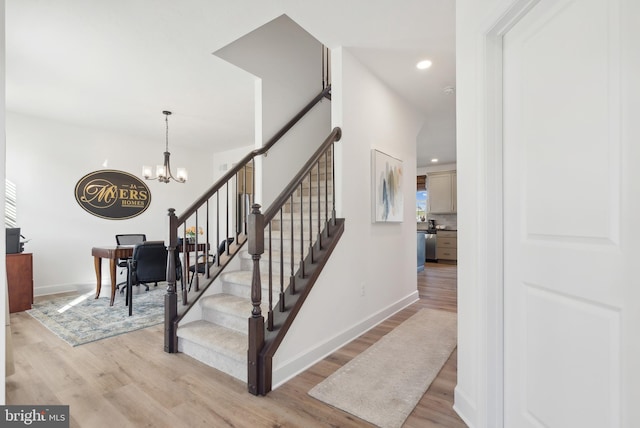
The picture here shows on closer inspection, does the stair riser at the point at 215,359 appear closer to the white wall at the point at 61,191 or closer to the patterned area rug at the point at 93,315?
the patterned area rug at the point at 93,315

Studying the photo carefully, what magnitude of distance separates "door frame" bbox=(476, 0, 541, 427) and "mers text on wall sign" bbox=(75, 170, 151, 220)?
5813 mm

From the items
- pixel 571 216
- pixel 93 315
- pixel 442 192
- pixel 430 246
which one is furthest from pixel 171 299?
pixel 442 192

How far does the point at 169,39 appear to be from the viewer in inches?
101

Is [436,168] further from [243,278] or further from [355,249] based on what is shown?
[243,278]

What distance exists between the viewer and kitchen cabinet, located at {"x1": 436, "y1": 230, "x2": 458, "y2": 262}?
7.93 meters

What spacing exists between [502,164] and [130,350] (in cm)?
303

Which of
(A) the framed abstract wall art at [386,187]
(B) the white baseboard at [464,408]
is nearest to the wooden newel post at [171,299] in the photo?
(A) the framed abstract wall art at [386,187]

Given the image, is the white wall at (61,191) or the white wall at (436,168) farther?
the white wall at (436,168)

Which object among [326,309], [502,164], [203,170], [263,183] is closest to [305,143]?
[263,183]

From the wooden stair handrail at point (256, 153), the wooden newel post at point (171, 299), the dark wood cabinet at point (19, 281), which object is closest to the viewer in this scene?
the wooden newel post at point (171, 299)

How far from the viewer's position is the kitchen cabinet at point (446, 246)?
26.0 feet

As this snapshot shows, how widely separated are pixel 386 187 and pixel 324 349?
1774 mm

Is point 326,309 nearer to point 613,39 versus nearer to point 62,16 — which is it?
point 613,39

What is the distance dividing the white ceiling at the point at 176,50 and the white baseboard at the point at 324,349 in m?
2.53
